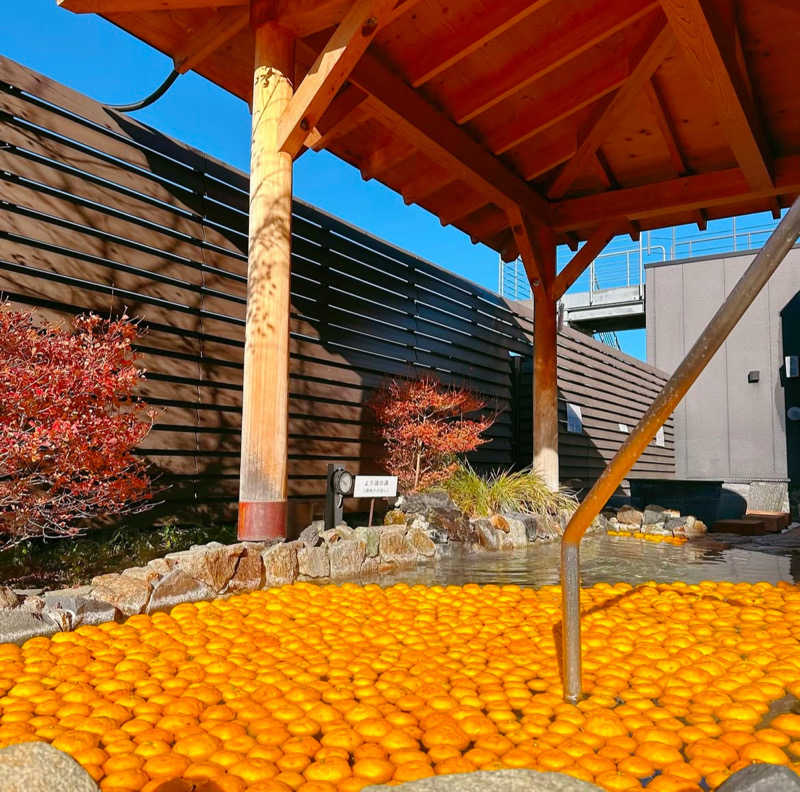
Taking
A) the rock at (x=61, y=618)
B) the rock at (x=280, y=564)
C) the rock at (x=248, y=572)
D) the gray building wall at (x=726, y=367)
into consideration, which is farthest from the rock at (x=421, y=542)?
the gray building wall at (x=726, y=367)

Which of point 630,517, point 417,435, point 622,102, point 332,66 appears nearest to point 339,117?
point 332,66

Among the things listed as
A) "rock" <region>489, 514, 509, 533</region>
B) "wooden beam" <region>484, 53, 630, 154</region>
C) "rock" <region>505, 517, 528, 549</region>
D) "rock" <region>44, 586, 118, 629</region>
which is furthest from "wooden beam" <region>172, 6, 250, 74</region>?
"rock" <region>505, 517, 528, 549</region>

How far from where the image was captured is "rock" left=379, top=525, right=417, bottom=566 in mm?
4449

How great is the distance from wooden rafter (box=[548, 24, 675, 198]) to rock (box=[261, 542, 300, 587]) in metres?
4.21

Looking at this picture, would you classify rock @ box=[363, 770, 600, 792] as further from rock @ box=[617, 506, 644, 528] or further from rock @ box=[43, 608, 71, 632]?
rock @ box=[617, 506, 644, 528]

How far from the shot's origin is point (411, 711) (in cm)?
181

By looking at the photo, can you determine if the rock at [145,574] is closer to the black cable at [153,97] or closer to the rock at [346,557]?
the rock at [346,557]

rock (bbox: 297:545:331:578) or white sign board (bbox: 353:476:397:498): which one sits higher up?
white sign board (bbox: 353:476:397:498)

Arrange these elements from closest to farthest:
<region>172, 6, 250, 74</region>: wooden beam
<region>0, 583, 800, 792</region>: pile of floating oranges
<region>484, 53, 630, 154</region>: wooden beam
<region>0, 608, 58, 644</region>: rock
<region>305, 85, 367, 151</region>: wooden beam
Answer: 1. <region>0, 583, 800, 792</region>: pile of floating oranges
2. <region>0, 608, 58, 644</region>: rock
3. <region>172, 6, 250, 74</region>: wooden beam
4. <region>305, 85, 367, 151</region>: wooden beam
5. <region>484, 53, 630, 154</region>: wooden beam

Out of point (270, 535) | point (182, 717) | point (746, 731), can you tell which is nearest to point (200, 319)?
point (270, 535)

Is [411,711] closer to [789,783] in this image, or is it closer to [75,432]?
[789,783]

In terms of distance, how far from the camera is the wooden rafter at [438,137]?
4.75 meters

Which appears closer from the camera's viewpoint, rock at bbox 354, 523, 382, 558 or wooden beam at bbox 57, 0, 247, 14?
wooden beam at bbox 57, 0, 247, 14

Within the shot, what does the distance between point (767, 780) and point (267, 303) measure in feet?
10.9
